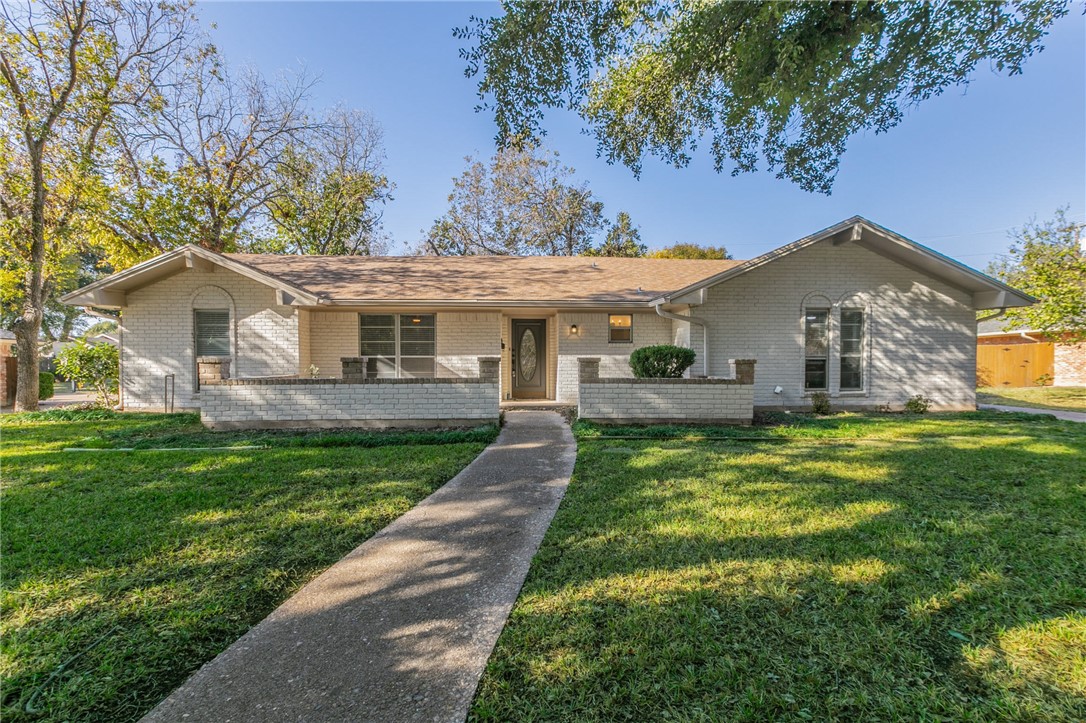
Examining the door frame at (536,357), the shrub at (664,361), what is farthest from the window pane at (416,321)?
the shrub at (664,361)

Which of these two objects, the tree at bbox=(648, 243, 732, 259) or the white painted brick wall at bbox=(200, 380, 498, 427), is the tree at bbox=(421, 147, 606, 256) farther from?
→ the white painted brick wall at bbox=(200, 380, 498, 427)

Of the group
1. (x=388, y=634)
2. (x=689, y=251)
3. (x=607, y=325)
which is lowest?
(x=388, y=634)

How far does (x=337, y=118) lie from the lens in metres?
20.0

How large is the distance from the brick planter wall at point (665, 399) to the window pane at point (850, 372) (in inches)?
143

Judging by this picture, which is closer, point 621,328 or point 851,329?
point 851,329

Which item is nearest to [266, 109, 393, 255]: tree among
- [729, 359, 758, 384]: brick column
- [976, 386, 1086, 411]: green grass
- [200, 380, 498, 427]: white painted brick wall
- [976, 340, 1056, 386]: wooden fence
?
[200, 380, 498, 427]: white painted brick wall

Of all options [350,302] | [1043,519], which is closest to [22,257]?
[350,302]

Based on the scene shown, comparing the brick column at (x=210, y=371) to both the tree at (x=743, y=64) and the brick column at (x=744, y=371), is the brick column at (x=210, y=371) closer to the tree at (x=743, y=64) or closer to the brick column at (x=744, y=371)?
the tree at (x=743, y=64)

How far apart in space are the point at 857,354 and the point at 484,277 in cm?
949

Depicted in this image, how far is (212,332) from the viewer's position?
10328 mm

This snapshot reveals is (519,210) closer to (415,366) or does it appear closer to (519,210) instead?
(519,210)

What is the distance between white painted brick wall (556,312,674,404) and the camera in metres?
11.0

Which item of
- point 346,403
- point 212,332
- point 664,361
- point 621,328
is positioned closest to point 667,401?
point 664,361

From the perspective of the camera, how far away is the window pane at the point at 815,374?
10.4m
